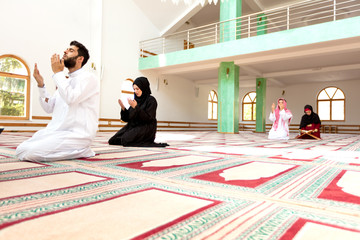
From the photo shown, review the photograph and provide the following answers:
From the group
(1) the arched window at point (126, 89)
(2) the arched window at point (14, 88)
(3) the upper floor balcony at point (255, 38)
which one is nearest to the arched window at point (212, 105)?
(3) the upper floor balcony at point (255, 38)

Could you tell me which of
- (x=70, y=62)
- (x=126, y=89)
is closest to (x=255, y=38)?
(x=126, y=89)

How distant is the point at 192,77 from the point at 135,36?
332 centimetres

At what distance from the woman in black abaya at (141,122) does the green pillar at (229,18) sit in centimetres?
522

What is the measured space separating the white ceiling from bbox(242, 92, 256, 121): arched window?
199cm

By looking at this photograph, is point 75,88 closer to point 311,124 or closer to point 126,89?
point 311,124

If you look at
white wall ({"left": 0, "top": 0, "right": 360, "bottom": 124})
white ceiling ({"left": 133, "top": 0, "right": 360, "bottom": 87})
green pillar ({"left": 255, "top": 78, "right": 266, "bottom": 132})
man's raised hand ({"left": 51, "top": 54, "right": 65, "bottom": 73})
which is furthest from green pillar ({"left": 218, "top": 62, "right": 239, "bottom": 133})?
man's raised hand ({"left": 51, "top": 54, "right": 65, "bottom": 73})

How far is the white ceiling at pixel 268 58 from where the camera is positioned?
274 inches

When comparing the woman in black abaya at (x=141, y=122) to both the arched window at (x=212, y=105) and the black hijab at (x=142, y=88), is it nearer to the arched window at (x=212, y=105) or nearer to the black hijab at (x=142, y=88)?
the black hijab at (x=142, y=88)

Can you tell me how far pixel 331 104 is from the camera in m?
12.1

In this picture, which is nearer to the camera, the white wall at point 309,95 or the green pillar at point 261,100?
the green pillar at point 261,100

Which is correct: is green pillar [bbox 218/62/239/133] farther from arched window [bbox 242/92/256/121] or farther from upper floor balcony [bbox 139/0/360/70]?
arched window [bbox 242/92/256/121]

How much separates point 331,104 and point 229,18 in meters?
7.06

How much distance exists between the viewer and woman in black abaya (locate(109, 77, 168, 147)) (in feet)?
10.4

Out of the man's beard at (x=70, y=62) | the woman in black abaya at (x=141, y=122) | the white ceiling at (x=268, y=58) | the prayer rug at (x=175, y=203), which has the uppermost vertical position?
the white ceiling at (x=268, y=58)
